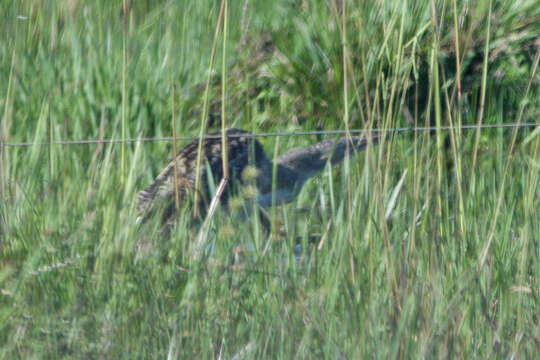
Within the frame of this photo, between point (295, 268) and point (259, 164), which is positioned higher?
point (259, 164)

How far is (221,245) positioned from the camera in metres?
1.58

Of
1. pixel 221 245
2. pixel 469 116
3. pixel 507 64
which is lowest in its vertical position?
pixel 221 245

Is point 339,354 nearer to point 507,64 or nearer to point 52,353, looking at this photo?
point 52,353

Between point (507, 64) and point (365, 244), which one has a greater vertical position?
point (507, 64)

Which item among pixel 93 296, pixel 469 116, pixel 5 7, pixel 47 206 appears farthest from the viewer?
pixel 5 7

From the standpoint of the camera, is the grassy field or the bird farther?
the bird

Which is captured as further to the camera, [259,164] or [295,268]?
[259,164]

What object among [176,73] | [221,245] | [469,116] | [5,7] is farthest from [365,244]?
[5,7]

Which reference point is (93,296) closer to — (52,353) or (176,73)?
(52,353)

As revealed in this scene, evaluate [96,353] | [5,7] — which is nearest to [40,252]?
[96,353]

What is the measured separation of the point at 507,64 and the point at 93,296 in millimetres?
2202

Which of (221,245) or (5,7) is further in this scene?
(5,7)

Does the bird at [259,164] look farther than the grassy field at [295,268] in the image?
Yes

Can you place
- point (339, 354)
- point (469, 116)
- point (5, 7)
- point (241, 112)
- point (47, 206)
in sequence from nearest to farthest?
point (339, 354), point (47, 206), point (469, 116), point (241, 112), point (5, 7)
